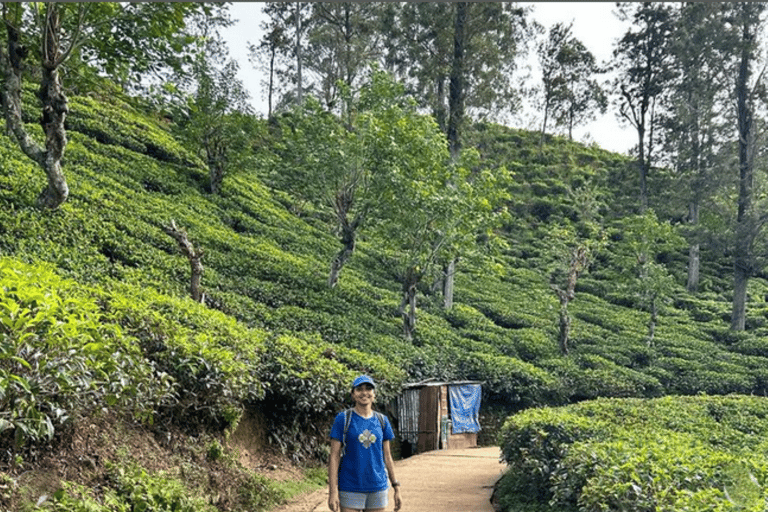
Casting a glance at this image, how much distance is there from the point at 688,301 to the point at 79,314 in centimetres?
2989

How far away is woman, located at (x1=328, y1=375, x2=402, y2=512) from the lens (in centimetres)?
482

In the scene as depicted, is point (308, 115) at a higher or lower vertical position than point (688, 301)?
higher

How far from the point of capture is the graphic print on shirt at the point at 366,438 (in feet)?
16.0

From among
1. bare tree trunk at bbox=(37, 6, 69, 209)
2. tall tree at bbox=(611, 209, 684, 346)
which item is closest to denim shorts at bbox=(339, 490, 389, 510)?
bare tree trunk at bbox=(37, 6, 69, 209)

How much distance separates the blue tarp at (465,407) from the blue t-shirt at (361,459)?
1070 centimetres

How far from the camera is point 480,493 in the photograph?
373 inches

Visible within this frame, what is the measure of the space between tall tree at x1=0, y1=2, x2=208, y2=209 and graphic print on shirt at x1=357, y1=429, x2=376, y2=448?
797cm

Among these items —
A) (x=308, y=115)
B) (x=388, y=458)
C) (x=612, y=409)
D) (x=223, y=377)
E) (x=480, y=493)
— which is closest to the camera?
(x=388, y=458)

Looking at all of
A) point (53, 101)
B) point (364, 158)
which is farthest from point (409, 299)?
point (53, 101)

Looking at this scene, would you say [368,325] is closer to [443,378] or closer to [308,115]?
[443,378]

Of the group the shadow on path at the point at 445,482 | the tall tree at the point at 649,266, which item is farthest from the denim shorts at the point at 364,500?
the tall tree at the point at 649,266

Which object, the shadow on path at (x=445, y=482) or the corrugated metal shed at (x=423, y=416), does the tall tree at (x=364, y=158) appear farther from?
the shadow on path at (x=445, y=482)

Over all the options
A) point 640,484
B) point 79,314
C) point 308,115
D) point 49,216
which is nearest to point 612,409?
point 640,484

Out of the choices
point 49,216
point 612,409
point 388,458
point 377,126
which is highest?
point 377,126
